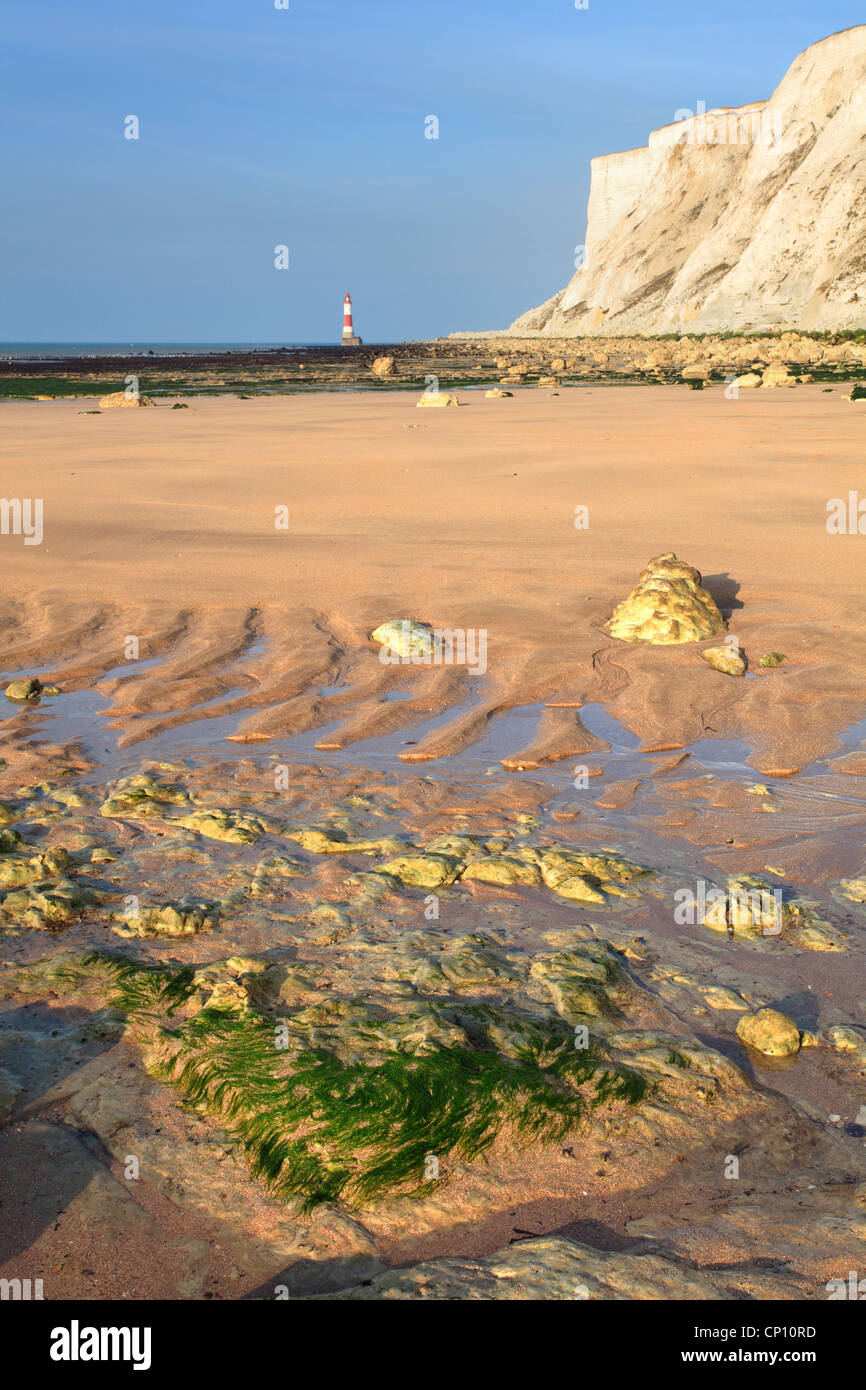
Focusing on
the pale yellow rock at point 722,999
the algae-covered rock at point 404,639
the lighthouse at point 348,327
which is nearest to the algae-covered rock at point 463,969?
the pale yellow rock at point 722,999

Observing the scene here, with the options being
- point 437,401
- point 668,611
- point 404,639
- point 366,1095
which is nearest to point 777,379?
point 437,401

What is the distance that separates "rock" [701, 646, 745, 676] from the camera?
5.71m

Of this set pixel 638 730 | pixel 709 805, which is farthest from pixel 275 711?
pixel 709 805

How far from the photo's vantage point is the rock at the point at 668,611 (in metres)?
6.10

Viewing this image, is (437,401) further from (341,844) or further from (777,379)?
(341,844)

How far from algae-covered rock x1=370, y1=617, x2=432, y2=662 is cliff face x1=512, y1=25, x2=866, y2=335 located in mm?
36448

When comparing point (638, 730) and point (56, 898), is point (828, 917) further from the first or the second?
point (56, 898)

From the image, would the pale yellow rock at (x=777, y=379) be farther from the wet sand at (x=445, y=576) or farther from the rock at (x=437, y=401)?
the wet sand at (x=445, y=576)

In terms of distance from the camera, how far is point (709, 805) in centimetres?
431

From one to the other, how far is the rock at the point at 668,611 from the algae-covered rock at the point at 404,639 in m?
1.14

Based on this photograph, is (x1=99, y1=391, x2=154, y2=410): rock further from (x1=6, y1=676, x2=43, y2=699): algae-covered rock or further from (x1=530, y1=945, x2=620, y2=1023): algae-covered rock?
(x1=530, y1=945, x2=620, y2=1023): algae-covered rock

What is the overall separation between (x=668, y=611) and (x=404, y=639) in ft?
5.08

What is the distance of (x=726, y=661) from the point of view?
5734 millimetres
